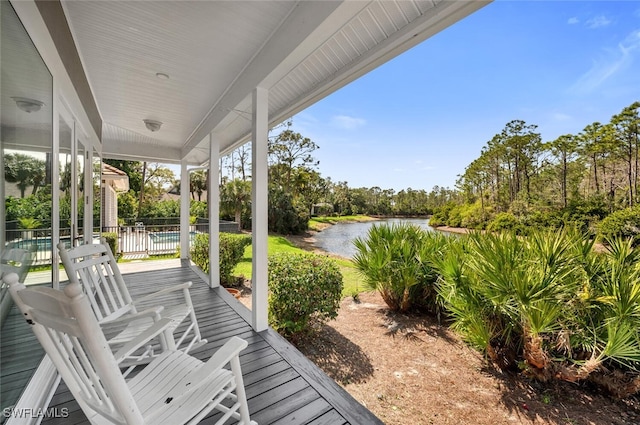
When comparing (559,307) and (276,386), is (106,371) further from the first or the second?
(559,307)

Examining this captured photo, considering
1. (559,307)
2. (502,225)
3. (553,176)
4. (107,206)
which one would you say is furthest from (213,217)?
(553,176)

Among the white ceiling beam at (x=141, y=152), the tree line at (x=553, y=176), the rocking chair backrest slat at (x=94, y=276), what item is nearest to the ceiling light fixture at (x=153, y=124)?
the white ceiling beam at (x=141, y=152)

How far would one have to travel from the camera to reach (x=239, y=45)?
2.35 meters

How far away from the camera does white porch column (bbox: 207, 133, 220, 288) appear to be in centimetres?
438

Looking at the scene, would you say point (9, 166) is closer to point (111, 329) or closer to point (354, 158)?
point (111, 329)

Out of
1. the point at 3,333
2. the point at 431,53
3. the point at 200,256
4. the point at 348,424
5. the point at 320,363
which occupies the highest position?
the point at 431,53

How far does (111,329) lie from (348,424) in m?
2.76

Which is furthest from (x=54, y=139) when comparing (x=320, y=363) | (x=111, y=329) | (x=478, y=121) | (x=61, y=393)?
(x=478, y=121)

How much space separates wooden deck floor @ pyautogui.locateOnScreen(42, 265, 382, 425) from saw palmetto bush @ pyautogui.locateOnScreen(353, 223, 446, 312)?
2.23 metres

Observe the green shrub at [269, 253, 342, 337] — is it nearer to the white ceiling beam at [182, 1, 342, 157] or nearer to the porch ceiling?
the porch ceiling

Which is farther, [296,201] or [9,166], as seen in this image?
[296,201]

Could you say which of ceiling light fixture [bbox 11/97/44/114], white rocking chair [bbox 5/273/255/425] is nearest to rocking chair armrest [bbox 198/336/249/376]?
white rocking chair [bbox 5/273/255/425]

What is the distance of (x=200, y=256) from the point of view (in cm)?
593

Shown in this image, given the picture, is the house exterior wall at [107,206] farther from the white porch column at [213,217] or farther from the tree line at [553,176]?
the tree line at [553,176]
